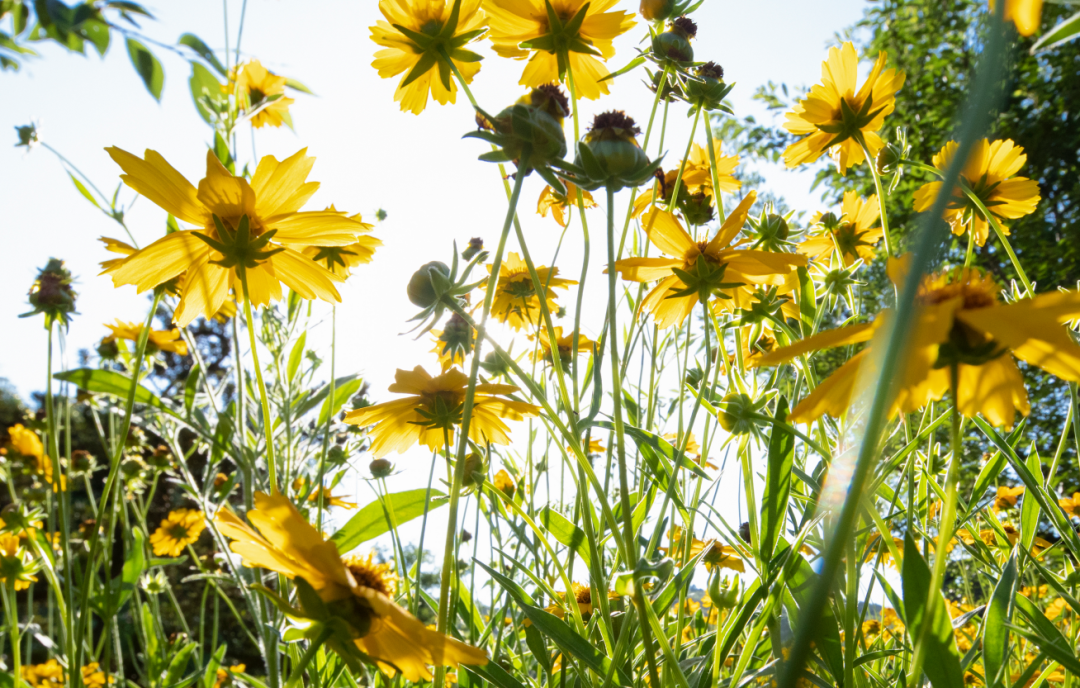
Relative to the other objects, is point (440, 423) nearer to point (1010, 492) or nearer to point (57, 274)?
point (57, 274)

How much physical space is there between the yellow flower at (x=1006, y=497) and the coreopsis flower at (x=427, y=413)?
1030 mm

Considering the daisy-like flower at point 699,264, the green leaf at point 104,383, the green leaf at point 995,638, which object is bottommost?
the green leaf at point 995,638

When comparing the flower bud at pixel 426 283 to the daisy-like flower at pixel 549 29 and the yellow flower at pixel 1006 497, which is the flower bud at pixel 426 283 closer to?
the daisy-like flower at pixel 549 29

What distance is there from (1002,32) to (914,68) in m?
4.85

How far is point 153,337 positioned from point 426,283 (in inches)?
42.8

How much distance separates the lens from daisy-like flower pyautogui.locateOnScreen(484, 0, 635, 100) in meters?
0.50

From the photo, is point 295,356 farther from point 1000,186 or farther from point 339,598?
point 1000,186

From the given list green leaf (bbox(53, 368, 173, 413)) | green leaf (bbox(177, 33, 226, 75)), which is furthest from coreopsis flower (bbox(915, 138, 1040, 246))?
green leaf (bbox(53, 368, 173, 413))

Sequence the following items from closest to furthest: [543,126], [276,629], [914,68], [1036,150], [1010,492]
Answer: [543,126], [276,629], [1010,492], [1036,150], [914,68]

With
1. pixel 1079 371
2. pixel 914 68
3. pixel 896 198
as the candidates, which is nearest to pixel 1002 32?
pixel 1079 371

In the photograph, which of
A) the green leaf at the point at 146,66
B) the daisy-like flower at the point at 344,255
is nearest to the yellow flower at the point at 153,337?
the daisy-like flower at the point at 344,255

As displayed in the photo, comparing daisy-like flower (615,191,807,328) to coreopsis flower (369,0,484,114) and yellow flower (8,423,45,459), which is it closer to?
coreopsis flower (369,0,484,114)

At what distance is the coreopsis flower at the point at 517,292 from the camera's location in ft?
2.92

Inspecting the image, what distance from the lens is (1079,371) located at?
0.79ft
